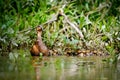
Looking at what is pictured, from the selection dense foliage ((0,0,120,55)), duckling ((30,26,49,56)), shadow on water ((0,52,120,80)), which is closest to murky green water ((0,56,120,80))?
shadow on water ((0,52,120,80))

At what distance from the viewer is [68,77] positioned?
3553 millimetres

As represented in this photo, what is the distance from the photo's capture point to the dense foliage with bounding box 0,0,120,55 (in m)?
5.99

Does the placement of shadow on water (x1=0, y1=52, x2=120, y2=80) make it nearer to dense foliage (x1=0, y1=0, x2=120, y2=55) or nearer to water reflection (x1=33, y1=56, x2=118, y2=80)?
water reflection (x1=33, y1=56, x2=118, y2=80)

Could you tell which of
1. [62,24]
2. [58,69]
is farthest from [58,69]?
[62,24]

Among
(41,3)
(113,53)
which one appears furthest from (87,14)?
(113,53)

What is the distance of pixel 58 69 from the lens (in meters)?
4.17

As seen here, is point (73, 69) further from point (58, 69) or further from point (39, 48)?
point (39, 48)

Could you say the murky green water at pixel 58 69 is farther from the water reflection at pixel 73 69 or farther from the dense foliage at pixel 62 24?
the dense foliage at pixel 62 24

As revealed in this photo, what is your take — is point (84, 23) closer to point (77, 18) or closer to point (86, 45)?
point (77, 18)

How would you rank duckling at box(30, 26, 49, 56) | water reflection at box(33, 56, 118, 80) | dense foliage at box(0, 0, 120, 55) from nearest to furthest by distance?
water reflection at box(33, 56, 118, 80) → duckling at box(30, 26, 49, 56) → dense foliage at box(0, 0, 120, 55)

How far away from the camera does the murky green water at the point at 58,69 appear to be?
3.61 m

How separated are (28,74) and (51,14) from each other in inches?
131

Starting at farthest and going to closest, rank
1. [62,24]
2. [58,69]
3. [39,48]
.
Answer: [62,24] < [39,48] < [58,69]

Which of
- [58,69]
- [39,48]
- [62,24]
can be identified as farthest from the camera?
[62,24]
